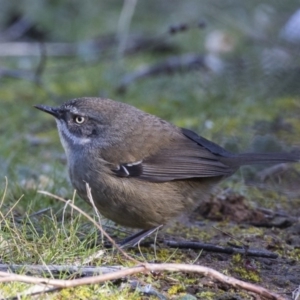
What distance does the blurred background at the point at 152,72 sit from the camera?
20.1ft

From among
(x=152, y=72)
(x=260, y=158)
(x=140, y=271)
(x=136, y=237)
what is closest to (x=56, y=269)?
(x=140, y=271)

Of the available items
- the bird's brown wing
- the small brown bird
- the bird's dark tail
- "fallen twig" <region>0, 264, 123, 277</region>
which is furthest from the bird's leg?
"fallen twig" <region>0, 264, 123, 277</region>

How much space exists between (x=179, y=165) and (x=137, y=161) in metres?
0.31

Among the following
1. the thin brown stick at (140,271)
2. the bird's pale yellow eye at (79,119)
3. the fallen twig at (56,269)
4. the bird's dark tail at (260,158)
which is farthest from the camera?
the bird's pale yellow eye at (79,119)

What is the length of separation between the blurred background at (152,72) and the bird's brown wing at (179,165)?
23.9 inches

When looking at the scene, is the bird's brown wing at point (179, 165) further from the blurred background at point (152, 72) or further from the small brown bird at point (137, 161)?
the blurred background at point (152, 72)

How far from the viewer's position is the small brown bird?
4746 mm

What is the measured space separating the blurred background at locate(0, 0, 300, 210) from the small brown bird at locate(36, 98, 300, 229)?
1.74ft

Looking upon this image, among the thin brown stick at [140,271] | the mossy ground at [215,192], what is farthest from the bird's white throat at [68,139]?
the thin brown stick at [140,271]

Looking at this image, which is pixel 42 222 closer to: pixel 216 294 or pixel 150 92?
pixel 216 294

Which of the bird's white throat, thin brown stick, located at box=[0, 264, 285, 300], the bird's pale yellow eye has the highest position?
the bird's pale yellow eye

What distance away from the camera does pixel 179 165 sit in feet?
16.3

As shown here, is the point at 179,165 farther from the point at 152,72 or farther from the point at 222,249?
the point at 152,72

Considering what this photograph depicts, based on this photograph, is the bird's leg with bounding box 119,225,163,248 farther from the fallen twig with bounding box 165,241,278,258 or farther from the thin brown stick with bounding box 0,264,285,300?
the thin brown stick with bounding box 0,264,285,300
